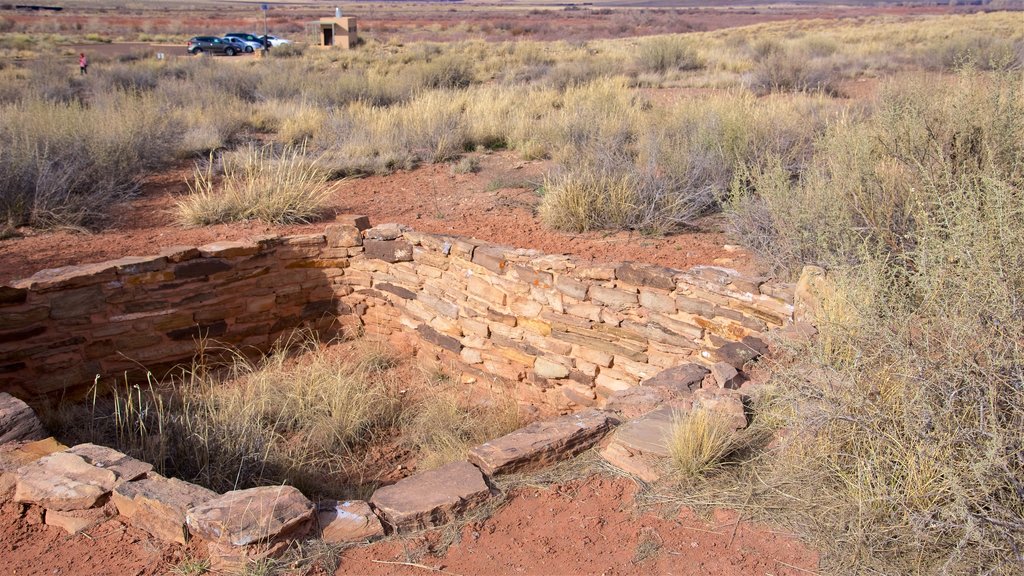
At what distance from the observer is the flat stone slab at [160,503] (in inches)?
109

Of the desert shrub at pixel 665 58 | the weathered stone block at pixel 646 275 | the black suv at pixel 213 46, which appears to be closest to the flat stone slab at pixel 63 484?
the weathered stone block at pixel 646 275

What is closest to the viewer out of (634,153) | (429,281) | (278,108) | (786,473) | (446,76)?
(786,473)

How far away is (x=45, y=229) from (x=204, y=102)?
703 cm

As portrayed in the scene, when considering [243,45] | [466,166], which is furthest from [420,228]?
[243,45]

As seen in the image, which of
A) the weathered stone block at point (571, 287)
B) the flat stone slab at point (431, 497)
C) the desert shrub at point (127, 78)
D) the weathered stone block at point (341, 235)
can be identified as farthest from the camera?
the desert shrub at point (127, 78)

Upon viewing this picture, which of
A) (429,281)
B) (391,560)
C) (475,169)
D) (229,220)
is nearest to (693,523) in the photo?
(391,560)

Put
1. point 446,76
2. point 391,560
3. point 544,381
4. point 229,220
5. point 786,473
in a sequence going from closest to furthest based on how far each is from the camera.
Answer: point 391,560, point 786,473, point 544,381, point 229,220, point 446,76

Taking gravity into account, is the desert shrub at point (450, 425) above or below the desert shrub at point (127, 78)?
below

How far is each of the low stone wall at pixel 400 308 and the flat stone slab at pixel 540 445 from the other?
1.51m

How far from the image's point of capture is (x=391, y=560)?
2701 millimetres

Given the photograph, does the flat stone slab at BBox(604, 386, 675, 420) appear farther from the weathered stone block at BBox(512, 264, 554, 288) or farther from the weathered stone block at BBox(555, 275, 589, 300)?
the weathered stone block at BBox(512, 264, 554, 288)

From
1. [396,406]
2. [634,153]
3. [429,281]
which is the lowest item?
[396,406]

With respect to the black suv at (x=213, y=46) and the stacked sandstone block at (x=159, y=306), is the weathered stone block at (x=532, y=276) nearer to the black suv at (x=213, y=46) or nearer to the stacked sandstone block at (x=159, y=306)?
the stacked sandstone block at (x=159, y=306)

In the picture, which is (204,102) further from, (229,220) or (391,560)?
(391,560)
